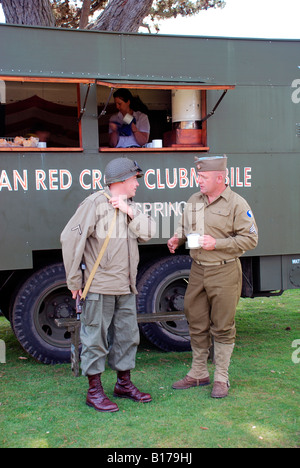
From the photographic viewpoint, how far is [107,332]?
4.16m

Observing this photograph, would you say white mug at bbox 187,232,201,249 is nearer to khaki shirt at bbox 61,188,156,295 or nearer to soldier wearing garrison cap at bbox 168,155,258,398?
soldier wearing garrison cap at bbox 168,155,258,398

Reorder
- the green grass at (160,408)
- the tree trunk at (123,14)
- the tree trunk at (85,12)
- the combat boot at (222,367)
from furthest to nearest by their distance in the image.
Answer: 1. the tree trunk at (85,12)
2. the tree trunk at (123,14)
3. the combat boot at (222,367)
4. the green grass at (160,408)

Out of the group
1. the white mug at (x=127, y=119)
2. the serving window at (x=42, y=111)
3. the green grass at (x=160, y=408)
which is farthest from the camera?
the serving window at (x=42, y=111)

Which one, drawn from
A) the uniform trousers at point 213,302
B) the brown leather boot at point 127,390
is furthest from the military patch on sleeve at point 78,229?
the brown leather boot at point 127,390

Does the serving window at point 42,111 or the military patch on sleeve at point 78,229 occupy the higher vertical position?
the serving window at point 42,111

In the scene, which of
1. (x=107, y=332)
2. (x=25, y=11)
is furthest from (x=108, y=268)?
(x=25, y=11)

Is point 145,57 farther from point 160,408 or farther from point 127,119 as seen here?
point 160,408

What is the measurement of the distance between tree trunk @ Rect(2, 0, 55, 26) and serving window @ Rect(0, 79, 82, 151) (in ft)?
→ 11.4

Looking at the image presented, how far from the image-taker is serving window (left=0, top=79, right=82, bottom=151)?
6246 mm

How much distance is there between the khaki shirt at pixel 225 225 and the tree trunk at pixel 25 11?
640 centimetres

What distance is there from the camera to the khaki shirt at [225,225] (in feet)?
13.7

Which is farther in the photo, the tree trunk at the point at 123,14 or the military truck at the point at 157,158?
the tree trunk at the point at 123,14

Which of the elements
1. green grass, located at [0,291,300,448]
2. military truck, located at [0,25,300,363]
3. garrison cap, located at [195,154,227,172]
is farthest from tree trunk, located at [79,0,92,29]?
garrison cap, located at [195,154,227,172]

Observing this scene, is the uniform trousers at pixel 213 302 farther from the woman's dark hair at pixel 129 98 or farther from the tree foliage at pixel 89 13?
the tree foliage at pixel 89 13
